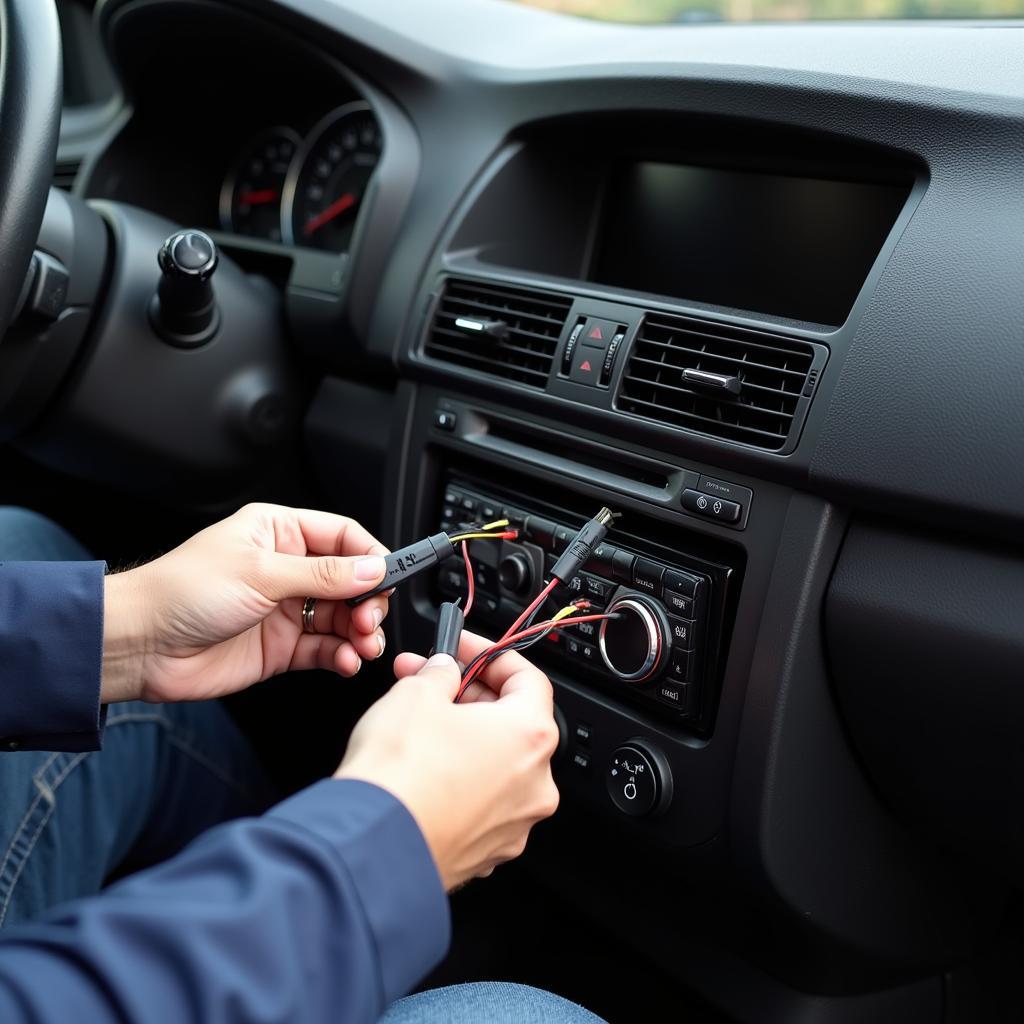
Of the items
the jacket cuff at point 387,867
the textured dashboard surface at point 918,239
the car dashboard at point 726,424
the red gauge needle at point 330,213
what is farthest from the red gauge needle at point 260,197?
the jacket cuff at point 387,867

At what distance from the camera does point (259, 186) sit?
1.95 m

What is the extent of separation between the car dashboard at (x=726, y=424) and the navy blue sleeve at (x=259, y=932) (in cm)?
50

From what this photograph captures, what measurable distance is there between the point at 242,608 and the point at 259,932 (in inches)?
15.1

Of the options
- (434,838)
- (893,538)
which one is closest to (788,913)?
(893,538)

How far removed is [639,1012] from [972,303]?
39.6 inches

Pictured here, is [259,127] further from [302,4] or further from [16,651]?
[16,651]

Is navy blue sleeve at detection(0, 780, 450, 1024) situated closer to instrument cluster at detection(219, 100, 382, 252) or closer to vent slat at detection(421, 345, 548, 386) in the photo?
vent slat at detection(421, 345, 548, 386)

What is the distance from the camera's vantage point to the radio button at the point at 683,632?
1.06 meters

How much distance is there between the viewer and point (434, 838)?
0.66 metres

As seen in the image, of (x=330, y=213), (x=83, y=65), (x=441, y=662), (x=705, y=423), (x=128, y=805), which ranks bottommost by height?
(x=128, y=805)

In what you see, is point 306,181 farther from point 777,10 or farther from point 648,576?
point 648,576

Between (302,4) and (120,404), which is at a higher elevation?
(302,4)

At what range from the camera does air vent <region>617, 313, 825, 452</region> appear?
100cm

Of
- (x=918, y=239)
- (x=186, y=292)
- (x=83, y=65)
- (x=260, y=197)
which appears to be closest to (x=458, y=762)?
(x=918, y=239)
